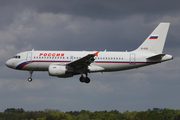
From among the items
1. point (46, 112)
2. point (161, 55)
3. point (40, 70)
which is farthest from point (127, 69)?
point (46, 112)

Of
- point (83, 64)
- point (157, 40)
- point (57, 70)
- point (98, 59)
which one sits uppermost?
point (157, 40)

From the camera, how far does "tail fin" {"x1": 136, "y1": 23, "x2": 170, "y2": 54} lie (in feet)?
176

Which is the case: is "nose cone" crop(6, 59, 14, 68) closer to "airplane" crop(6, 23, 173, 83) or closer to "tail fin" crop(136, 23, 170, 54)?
"airplane" crop(6, 23, 173, 83)

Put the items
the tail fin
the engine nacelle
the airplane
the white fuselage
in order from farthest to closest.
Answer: the tail fin < the white fuselage < the airplane < the engine nacelle

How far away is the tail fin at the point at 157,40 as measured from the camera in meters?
53.7

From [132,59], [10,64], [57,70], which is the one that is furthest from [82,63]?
[10,64]

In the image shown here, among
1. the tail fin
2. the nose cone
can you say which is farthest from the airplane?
the tail fin

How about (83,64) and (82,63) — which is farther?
(83,64)

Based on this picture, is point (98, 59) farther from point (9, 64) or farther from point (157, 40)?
→ point (9, 64)

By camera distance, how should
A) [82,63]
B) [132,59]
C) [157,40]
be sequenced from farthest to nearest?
[157,40] < [132,59] < [82,63]

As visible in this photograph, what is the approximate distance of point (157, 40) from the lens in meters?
54.2

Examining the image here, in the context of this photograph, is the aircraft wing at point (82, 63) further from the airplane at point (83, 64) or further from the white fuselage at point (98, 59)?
the white fuselage at point (98, 59)

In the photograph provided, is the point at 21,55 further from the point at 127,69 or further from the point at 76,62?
the point at 127,69

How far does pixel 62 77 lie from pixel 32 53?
680 cm
